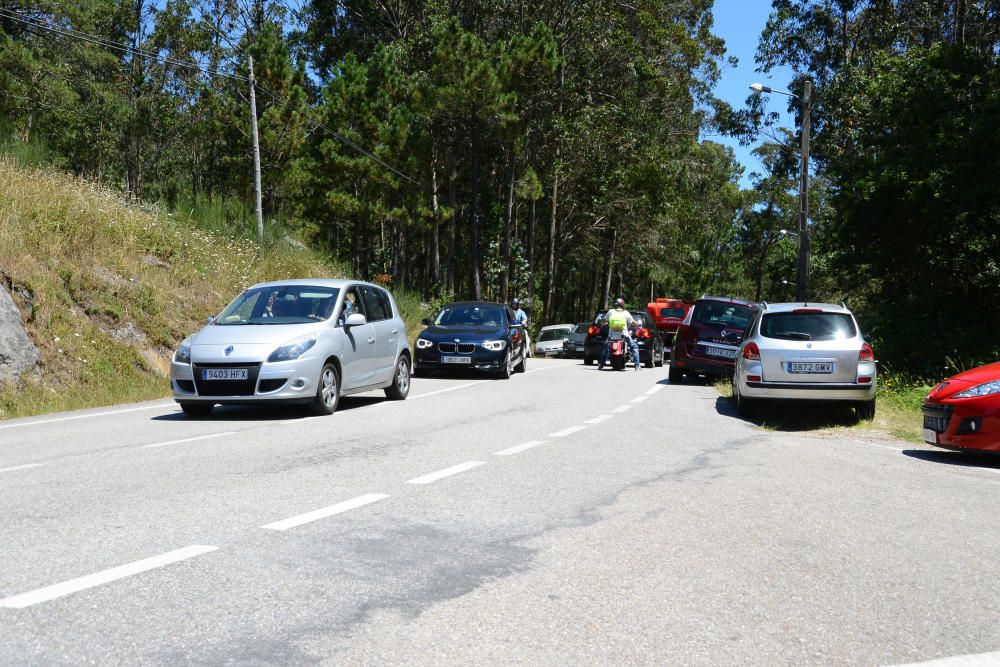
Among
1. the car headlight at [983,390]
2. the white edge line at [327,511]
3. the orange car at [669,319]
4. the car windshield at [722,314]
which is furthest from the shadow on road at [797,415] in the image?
the orange car at [669,319]

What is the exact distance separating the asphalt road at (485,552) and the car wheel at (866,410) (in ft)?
8.74

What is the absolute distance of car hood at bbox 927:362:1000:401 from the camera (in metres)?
9.55

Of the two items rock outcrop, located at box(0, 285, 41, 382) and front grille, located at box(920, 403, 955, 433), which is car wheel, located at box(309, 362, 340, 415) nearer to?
rock outcrop, located at box(0, 285, 41, 382)

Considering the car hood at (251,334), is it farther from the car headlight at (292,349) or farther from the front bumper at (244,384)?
the front bumper at (244,384)

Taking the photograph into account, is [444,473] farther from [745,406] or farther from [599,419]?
[745,406]

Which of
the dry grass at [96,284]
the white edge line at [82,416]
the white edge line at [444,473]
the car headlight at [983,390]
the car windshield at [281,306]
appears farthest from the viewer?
the dry grass at [96,284]

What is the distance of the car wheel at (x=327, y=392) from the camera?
12.2 meters

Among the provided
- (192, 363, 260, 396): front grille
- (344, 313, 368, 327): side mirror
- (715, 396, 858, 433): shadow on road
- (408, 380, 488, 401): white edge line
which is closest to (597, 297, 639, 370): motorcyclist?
(408, 380, 488, 401): white edge line

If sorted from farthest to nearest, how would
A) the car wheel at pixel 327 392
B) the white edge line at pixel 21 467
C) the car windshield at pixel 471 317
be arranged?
the car windshield at pixel 471 317, the car wheel at pixel 327 392, the white edge line at pixel 21 467

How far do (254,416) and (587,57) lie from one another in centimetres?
3210

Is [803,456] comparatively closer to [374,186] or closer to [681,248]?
[374,186]

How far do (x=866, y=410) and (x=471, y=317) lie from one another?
407 inches

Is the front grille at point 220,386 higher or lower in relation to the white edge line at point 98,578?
higher

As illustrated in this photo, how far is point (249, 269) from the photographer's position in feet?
74.0
